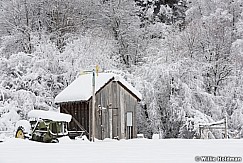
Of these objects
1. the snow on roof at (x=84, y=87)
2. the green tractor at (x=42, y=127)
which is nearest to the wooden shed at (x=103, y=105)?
the snow on roof at (x=84, y=87)

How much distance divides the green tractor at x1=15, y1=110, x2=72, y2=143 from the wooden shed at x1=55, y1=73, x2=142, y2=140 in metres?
2.92

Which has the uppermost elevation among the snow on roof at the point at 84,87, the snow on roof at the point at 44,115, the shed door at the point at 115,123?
the snow on roof at the point at 84,87

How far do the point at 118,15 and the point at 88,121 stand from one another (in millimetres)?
11850

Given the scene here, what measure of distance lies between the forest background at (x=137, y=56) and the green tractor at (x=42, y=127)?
5910 mm

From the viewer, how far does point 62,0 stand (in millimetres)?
30531

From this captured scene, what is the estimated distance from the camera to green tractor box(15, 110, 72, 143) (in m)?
16.8

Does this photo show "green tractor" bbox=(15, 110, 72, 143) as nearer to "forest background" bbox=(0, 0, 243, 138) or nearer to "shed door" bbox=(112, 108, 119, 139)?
"shed door" bbox=(112, 108, 119, 139)

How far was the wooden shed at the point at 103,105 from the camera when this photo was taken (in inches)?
842

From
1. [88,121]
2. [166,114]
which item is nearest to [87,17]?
[166,114]

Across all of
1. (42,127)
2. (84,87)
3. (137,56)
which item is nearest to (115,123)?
(84,87)

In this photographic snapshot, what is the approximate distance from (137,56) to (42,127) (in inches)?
568

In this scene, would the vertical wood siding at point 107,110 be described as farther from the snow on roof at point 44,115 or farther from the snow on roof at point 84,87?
the snow on roof at point 44,115

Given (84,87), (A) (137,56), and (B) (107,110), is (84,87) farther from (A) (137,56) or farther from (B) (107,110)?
(A) (137,56)

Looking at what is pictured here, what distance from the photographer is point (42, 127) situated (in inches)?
671
